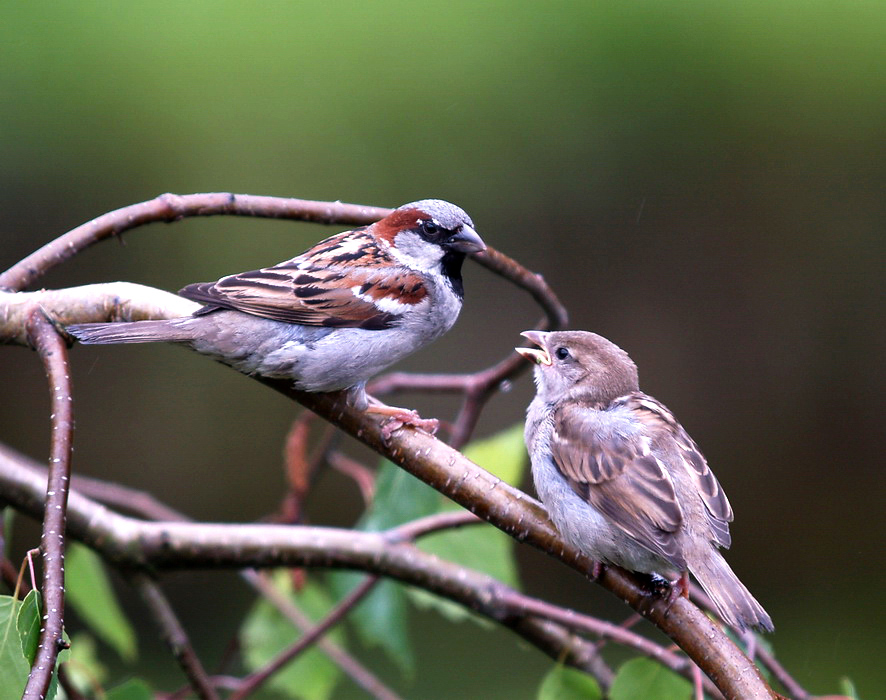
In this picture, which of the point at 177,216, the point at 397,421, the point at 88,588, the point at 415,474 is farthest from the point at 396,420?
the point at 88,588

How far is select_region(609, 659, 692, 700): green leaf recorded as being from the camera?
2.01 meters

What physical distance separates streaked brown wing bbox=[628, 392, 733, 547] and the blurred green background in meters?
2.62

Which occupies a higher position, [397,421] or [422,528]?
[397,421]

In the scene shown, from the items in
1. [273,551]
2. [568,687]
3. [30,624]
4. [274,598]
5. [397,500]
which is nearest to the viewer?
[30,624]

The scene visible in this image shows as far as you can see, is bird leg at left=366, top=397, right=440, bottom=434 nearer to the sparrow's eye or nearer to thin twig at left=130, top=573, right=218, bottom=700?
the sparrow's eye

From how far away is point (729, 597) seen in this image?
1.89 meters

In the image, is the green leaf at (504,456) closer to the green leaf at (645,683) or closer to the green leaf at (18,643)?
the green leaf at (645,683)

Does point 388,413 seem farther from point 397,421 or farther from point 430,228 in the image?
point 430,228

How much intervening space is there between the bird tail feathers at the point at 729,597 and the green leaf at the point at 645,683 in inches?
9.0

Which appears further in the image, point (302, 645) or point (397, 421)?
point (302, 645)

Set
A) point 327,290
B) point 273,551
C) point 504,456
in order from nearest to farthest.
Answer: point 273,551 → point 327,290 → point 504,456

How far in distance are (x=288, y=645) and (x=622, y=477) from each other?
1.42m

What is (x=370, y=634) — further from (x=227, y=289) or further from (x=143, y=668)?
(x=143, y=668)

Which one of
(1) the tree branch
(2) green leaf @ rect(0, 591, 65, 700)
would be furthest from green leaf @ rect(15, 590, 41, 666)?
(1) the tree branch
